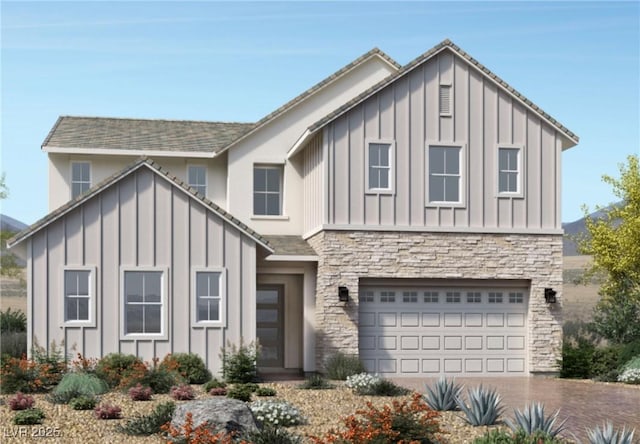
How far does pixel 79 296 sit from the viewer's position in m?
22.1

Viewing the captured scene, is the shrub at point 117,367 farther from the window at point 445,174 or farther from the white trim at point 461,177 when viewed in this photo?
the window at point 445,174

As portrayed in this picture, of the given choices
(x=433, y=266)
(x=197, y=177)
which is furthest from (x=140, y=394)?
(x=197, y=177)

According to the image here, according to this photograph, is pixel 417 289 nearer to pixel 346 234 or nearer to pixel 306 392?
pixel 346 234

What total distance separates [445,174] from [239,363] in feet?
24.4

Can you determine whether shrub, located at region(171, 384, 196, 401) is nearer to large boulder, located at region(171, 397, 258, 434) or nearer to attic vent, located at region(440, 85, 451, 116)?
large boulder, located at region(171, 397, 258, 434)

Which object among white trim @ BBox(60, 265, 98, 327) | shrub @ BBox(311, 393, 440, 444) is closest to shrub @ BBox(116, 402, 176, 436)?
shrub @ BBox(311, 393, 440, 444)

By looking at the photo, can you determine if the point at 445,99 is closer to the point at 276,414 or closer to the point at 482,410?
the point at 482,410

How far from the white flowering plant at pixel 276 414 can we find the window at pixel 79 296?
772 centimetres

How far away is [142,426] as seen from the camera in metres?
15.0

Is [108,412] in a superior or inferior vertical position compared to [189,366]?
superior

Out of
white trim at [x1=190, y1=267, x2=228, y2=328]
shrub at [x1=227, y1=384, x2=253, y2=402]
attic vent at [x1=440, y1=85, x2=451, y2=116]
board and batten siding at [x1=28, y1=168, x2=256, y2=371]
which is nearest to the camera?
shrub at [x1=227, y1=384, x2=253, y2=402]

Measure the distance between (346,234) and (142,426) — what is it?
10.4 metres

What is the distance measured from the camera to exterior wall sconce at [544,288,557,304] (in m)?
25.4

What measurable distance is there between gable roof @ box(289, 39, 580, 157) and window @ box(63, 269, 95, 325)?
6743 millimetres
